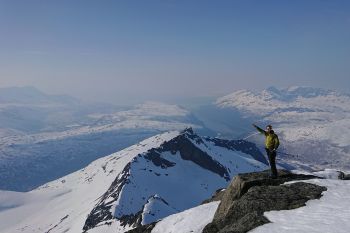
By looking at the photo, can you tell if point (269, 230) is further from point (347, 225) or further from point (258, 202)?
point (258, 202)

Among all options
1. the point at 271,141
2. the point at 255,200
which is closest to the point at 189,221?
the point at 255,200

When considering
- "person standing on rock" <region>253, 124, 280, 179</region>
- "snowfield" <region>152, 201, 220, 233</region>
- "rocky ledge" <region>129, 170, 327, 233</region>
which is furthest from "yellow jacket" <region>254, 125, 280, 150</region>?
"snowfield" <region>152, 201, 220, 233</region>

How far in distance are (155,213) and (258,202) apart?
13834 cm

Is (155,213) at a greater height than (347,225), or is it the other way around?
(347,225)

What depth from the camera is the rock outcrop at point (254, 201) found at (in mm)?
25109

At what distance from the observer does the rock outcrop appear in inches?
989

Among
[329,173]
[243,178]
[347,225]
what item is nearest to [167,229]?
[243,178]

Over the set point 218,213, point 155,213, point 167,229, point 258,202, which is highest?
point 258,202

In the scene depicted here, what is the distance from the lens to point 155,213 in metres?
163

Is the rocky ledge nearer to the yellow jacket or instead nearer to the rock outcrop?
the rock outcrop

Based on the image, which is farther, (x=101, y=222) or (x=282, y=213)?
(x=101, y=222)

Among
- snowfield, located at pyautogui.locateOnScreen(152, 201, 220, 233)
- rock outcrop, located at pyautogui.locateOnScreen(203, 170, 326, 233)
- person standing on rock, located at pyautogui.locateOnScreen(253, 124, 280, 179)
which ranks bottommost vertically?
snowfield, located at pyautogui.locateOnScreen(152, 201, 220, 233)

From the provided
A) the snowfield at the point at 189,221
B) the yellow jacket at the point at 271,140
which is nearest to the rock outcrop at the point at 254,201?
the snowfield at the point at 189,221

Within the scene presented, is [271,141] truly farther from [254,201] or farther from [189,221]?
[189,221]
